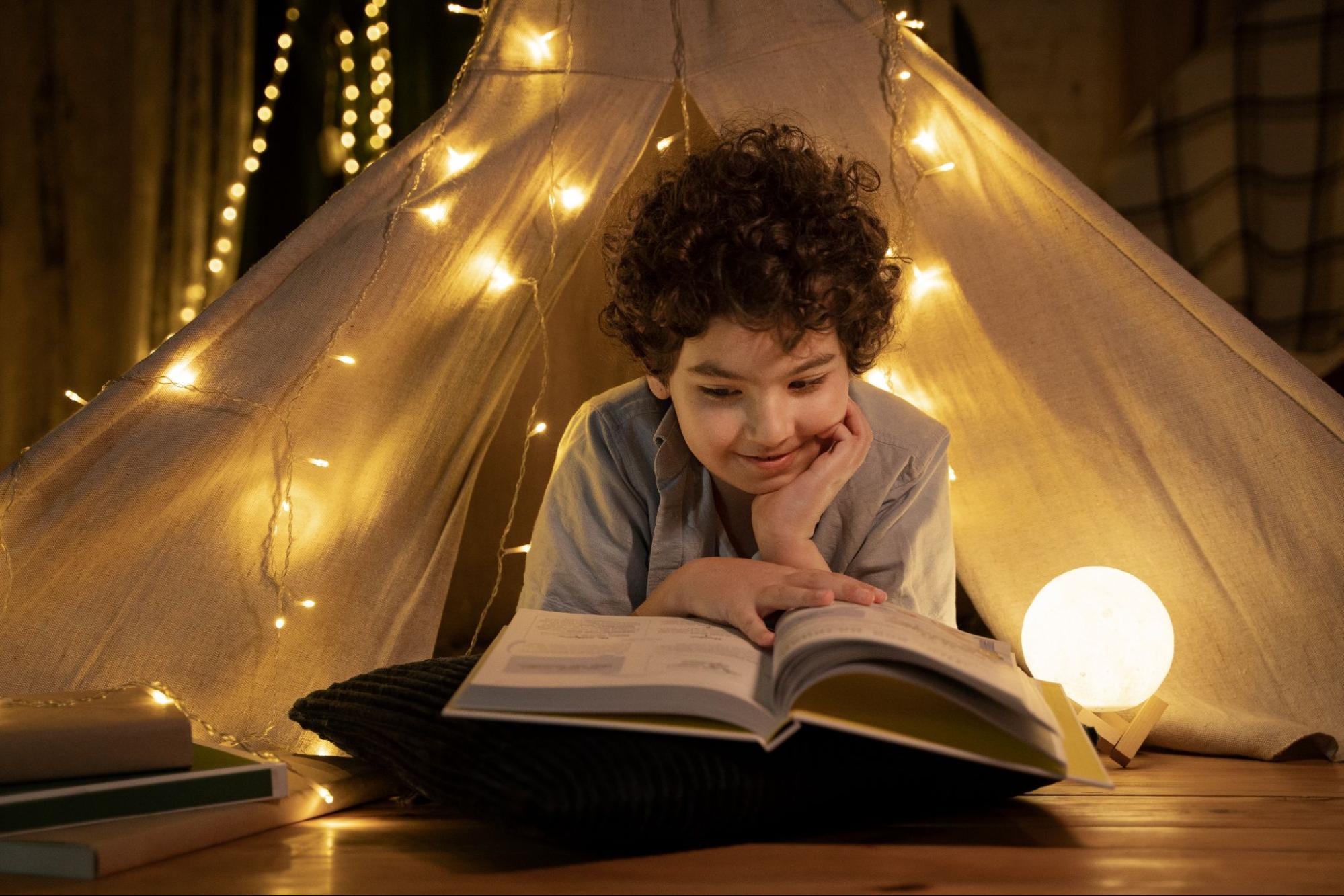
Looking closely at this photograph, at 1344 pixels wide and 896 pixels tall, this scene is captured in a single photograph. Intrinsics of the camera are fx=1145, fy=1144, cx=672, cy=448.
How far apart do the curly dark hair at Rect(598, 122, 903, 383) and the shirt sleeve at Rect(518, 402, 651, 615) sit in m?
0.14

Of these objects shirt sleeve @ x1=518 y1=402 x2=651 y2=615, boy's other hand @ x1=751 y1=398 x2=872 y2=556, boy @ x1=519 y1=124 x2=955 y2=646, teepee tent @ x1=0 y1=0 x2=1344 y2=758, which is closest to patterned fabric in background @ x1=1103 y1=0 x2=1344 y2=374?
teepee tent @ x1=0 y1=0 x2=1344 y2=758

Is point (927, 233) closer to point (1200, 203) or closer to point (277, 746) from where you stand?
point (277, 746)

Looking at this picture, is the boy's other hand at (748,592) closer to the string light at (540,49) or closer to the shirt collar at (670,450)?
the shirt collar at (670,450)

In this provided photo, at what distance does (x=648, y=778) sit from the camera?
784 mm

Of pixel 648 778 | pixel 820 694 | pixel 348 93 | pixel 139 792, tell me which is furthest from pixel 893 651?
pixel 348 93

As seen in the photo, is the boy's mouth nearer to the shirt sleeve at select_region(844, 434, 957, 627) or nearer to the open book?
the shirt sleeve at select_region(844, 434, 957, 627)

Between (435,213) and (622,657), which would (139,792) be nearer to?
(622,657)

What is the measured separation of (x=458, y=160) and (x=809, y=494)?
24.9 inches

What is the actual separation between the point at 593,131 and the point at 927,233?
46cm

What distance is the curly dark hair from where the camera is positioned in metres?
1.16

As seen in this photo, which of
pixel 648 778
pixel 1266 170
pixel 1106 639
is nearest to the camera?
pixel 648 778

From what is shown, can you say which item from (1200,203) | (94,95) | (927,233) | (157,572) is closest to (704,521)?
(927,233)

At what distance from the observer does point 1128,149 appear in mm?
2689

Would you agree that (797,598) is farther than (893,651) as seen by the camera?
Yes
